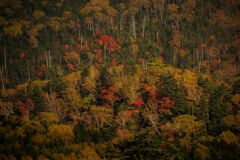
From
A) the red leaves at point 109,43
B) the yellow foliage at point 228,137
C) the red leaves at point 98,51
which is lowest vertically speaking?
the yellow foliage at point 228,137

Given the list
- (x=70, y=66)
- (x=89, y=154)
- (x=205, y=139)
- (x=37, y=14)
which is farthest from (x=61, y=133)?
(x=37, y=14)

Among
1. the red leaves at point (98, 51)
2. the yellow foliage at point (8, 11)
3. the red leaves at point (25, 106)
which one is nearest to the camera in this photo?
the red leaves at point (25, 106)

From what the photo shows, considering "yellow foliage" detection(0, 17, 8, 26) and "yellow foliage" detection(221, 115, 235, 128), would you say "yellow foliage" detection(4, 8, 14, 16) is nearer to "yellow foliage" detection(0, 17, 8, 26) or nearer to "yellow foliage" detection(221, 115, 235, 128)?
"yellow foliage" detection(0, 17, 8, 26)

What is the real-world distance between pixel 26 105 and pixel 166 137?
30.7 meters

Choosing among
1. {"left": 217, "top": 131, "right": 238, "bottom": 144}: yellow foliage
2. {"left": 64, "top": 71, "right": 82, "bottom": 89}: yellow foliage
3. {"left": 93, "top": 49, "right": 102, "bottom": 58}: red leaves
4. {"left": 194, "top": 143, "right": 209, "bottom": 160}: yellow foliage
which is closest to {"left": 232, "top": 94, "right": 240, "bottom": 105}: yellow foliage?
{"left": 217, "top": 131, "right": 238, "bottom": 144}: yellow foliage

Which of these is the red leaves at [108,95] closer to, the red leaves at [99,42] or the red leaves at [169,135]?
the red leaves at [169,135]

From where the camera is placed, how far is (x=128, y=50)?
292 ft

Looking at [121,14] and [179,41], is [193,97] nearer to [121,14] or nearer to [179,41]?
[179,41]

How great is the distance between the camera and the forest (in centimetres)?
3925

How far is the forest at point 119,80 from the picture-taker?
1545 inches

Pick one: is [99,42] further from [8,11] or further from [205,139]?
[205,139]

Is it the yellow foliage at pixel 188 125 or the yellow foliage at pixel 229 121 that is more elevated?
the yellow foliage at pixel 229 121

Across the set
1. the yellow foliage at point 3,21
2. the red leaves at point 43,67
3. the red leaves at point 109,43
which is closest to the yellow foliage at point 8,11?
the yellow foliage at point 3,21

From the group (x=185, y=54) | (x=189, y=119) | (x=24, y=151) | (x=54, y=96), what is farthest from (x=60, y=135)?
(x=185, y=54)
